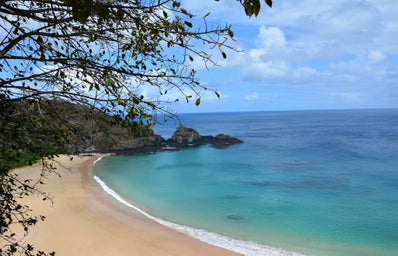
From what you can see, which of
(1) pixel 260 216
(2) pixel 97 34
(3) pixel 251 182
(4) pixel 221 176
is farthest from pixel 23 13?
(4) pixel 221 176

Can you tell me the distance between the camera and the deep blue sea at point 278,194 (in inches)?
641

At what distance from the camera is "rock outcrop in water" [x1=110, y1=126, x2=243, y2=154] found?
46969mm

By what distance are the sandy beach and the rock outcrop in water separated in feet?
81.8

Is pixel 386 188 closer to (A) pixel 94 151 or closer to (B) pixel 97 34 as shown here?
(B) pixel 97 34

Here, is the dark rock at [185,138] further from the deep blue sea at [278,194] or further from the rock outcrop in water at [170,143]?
the deep blue sea at [278,194]

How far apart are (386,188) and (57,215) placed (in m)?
21.4

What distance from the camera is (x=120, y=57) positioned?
14.4 feet

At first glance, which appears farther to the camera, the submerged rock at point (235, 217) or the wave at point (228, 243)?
the submerged rock at point (235, 217)

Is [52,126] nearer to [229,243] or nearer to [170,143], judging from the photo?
[229,243]

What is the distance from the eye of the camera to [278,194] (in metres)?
24.1

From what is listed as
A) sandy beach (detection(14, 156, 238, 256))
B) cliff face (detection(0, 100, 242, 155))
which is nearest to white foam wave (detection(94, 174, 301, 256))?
sandy beach (detection(14, 156, 238, 256))

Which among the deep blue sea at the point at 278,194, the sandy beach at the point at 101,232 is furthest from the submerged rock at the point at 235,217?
the sandy beach at the point at 101,232

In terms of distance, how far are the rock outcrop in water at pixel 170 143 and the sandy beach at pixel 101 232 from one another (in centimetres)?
2494

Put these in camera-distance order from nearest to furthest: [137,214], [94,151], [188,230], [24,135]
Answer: [24,135] < [188,230] < [137,214] < [94,151]
